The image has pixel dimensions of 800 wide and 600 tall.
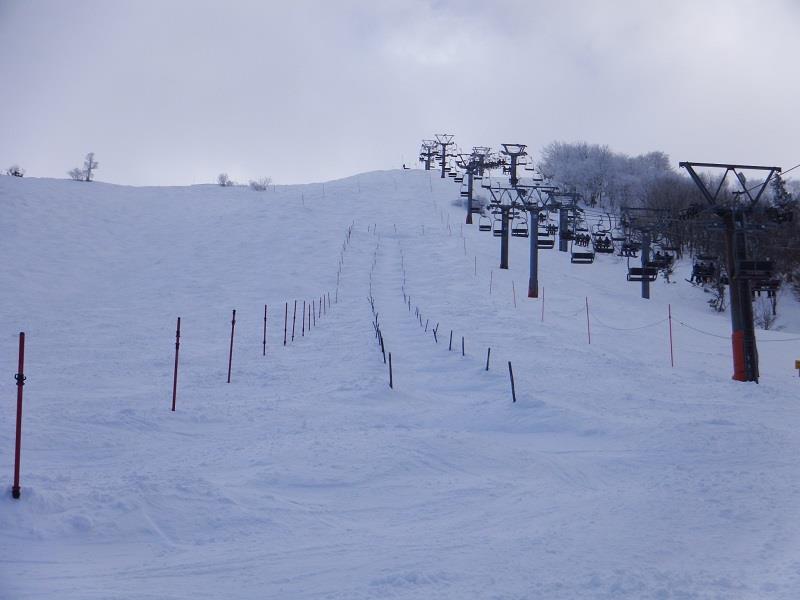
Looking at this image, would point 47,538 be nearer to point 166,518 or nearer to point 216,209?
point 166,518

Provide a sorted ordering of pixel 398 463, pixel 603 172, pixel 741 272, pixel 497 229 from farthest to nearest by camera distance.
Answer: pixel 603 172 → pixel 497 229 → pixel 741 272 → pixel 398 463

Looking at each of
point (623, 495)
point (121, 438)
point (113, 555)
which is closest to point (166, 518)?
point (113, 555)

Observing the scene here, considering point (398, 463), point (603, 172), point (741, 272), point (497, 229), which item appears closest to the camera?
point (398, 463)

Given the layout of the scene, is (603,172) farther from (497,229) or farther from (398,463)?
(398,463)

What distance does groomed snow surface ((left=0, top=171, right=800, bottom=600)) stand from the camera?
6156 millimetres

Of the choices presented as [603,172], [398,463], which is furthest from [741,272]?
[603,172]

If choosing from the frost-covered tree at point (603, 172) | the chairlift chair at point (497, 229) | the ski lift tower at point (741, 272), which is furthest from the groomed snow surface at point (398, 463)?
the frost-covered tree at point (603, 172)

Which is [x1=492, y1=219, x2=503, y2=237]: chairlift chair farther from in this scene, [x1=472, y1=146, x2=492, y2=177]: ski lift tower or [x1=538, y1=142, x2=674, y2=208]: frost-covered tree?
[x1=538, y1=142, x2=674, y2=208]: frost-covered tree

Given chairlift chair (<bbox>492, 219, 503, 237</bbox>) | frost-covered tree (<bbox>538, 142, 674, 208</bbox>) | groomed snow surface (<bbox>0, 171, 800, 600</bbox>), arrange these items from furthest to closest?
1. frost-covered tree (<bbox>538, 142, 674, 208</bbox>)
2. chairlift chair (<bbox>492, 219, 503, 237</bbox>)
3. groomed snow surface (<bbox>0, 171, 800, 600</bbox>)

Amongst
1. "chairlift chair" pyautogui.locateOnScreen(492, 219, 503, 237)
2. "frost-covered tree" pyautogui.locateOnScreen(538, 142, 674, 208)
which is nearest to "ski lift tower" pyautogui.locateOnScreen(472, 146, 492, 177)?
"chairlift chair" pyautogui.locateOnScreen(492, 219, 503, 237)

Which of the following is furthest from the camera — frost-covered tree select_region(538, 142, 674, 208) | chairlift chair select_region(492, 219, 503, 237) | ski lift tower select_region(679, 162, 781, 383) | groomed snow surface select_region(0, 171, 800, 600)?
frost-covered tree select_region(538, 142, 674, 208)

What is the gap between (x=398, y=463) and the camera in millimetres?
9734

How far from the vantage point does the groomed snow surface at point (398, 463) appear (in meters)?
6.16

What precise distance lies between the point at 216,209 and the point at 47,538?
61560 millimetres
